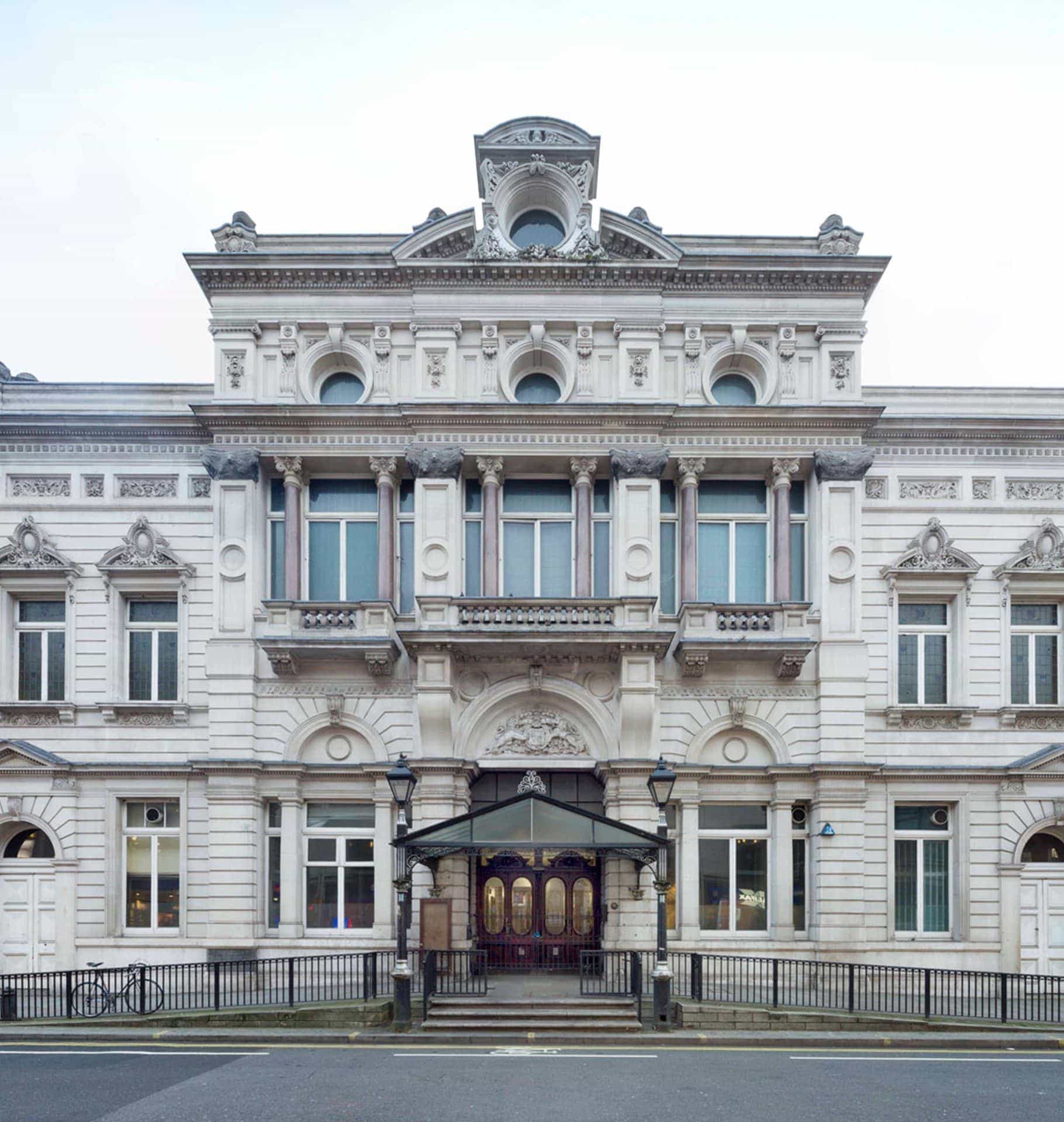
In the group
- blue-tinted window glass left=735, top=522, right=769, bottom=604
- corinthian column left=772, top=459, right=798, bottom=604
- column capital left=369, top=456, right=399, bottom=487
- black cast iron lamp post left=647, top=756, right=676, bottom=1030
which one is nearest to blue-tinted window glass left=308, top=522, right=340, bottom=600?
column capital left=369, top=456, right=399, bottom=487

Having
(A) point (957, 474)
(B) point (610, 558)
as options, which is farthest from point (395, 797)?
(A) point (957, 474)

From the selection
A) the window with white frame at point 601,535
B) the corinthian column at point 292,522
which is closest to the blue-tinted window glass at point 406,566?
the corinthian column at point 292,522

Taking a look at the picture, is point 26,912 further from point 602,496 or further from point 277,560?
point 602,496

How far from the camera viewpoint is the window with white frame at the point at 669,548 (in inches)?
920

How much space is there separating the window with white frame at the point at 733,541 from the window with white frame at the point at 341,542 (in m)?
7.87

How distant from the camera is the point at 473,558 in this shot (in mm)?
23719

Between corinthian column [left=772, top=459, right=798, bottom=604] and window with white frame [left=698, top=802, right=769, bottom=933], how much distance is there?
16.7 ft

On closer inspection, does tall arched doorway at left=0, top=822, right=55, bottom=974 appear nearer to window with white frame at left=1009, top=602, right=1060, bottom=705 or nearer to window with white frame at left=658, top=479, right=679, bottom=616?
window with white frame at left=658, top=479, right=679, bottom=616

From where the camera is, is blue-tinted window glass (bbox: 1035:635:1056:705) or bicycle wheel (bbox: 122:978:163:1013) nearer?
bicycle wheel (bbox: 122:978:163:1013)

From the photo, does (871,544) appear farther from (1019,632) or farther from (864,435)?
(1019,632)

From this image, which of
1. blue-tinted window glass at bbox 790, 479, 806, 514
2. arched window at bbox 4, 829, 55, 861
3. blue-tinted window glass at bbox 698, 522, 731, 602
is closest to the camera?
arched window at bbox 4, 829, 55, 861

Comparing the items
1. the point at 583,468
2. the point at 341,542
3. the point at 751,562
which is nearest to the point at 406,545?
the point at 341,542

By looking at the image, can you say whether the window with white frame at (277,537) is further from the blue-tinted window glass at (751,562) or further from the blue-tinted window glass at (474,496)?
the blue-tinted window glass at (751,562)

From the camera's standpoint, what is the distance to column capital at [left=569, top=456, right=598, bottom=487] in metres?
23.0
